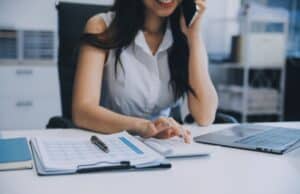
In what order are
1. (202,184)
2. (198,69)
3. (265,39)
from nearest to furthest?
(202,184), (198,69), (265,39)

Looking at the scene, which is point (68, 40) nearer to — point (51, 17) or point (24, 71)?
point (24, 71)

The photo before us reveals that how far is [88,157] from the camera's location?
2.59 feet

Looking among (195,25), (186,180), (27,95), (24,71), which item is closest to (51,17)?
(24,71)

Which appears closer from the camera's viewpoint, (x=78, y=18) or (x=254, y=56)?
(x=78, y=18)

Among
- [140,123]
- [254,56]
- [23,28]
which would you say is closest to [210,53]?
[254,56]

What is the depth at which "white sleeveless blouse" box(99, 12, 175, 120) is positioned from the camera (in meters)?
1.40

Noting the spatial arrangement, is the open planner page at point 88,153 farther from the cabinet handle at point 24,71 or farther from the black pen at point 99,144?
the cabinet handle at point 24,71

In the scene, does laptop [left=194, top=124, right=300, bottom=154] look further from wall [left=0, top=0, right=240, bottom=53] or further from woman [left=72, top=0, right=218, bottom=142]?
wall [left=0, top=0, right=240, bottom=53]

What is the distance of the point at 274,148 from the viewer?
947 millimetres

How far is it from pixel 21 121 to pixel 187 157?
7.21 feet

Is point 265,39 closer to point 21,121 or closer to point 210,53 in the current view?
point 210,53

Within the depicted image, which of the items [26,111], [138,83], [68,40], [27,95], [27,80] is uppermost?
[68,40]

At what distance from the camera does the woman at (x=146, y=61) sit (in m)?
1.36

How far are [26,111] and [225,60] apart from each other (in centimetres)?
162
